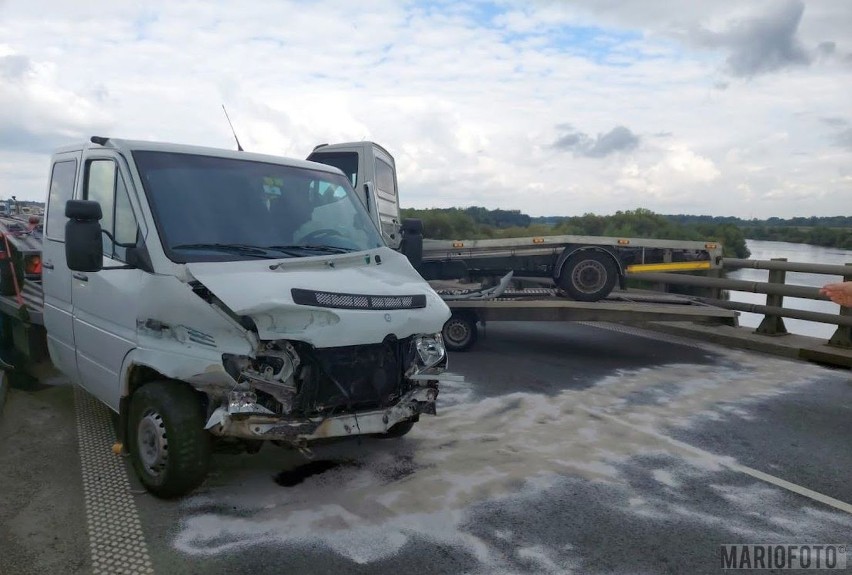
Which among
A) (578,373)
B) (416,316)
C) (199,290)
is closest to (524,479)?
(416,316)

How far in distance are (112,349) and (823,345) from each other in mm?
8900

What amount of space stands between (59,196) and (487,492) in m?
4.43

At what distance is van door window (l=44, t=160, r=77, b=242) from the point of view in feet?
18.5

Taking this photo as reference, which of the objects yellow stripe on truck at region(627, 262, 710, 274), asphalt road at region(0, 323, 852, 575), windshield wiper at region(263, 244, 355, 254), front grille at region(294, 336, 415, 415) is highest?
windshield wiper at region(263, 244, 355, 254)

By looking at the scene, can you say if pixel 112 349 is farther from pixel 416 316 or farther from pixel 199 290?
pixel 416 316

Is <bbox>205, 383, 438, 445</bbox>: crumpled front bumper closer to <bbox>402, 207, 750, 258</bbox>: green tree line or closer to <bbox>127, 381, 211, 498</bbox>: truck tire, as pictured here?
<bbox>127, 381, 211, 498</bbox>: truck tire

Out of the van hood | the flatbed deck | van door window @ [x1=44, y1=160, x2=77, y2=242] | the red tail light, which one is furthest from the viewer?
the flatbed deck

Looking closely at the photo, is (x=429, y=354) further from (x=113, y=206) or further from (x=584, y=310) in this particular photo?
(x=584, y=310)

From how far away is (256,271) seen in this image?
14.4 ft

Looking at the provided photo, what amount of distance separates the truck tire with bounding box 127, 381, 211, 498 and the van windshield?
89 cm

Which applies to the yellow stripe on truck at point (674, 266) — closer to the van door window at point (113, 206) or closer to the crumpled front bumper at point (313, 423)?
the crumpled front bumper at point (313, 423)

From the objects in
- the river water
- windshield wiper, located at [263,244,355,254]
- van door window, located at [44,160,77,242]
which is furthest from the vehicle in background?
van door window, located at [44,160,77,242]

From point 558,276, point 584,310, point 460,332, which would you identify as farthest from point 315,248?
point 558,276

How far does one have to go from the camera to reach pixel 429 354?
4.75m
